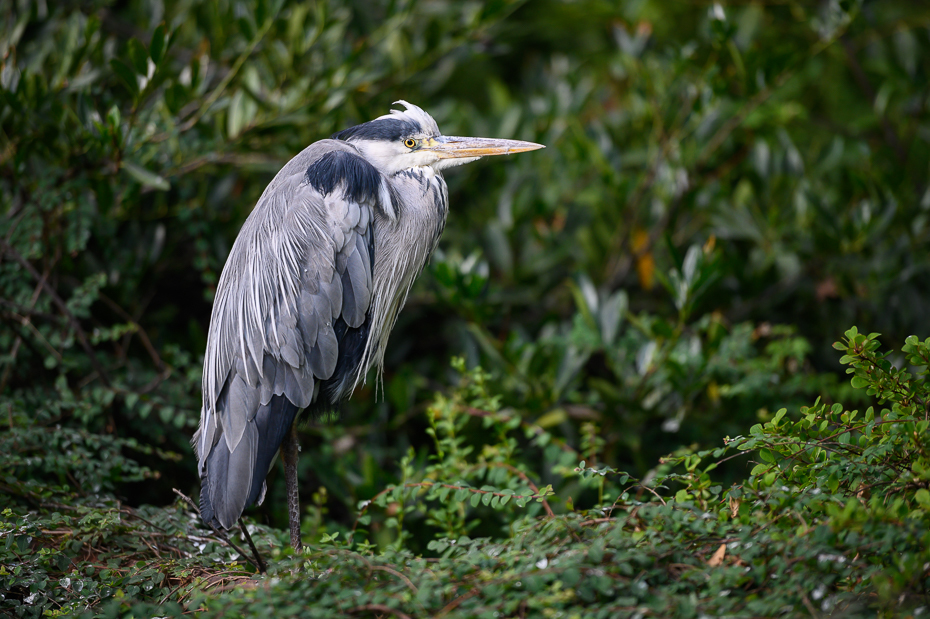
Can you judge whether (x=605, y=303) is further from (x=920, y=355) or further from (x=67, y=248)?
(x=67, y=248)

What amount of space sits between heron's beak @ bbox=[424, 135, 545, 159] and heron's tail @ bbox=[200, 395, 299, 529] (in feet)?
3.56

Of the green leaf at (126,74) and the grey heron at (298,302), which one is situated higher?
the green leaf at (126,74)

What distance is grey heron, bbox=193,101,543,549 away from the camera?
95.2 inches

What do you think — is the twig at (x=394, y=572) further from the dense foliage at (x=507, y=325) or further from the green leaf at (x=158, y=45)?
the green leaf at (x=158, y=45)

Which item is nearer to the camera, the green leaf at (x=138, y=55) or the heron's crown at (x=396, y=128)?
the heron's crown at (x=396, y=128)

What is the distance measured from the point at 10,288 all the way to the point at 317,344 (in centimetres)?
146

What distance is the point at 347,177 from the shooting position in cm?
251

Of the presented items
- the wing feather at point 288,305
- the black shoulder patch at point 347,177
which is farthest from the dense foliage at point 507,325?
the black shoulder patch at point 347,177

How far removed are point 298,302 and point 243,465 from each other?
Result: 1.88 ft

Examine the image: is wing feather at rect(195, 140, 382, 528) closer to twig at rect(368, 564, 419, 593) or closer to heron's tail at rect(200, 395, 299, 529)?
heron's tail at rect(200, 395, 299, 529)

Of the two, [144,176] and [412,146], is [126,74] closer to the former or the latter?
[144,176]

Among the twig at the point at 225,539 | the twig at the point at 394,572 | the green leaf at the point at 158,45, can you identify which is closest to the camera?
the twig at the point at 394,572

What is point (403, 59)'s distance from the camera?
12.4 ft

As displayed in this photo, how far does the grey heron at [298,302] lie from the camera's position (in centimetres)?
242
